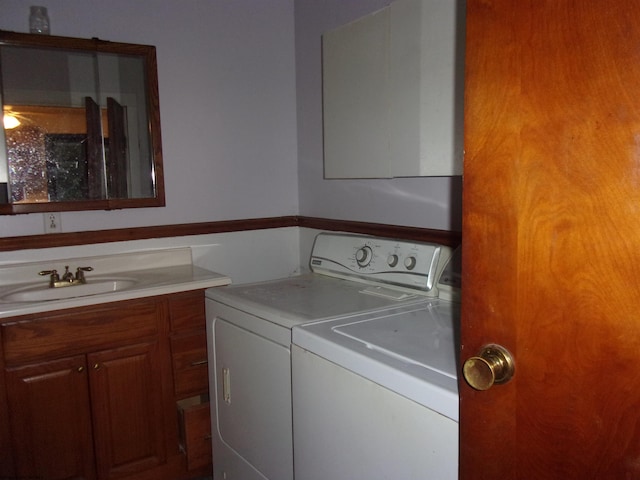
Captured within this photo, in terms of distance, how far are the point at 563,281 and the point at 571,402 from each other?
16cm

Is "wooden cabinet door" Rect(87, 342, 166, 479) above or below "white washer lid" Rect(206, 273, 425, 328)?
below

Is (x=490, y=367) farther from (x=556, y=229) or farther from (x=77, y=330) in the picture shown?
(x=77, y=330)

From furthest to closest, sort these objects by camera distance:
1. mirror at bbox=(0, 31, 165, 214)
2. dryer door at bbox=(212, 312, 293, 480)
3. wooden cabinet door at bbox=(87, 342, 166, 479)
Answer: mirror at bbox=(0, 31, 165, 214) → wooden cabinet door at bbox=(87, 342, 166, 479) → dryer door at bbox=(212, 312, 293, 480)

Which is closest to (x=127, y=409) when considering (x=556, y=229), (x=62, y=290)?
(x=62, y=290)

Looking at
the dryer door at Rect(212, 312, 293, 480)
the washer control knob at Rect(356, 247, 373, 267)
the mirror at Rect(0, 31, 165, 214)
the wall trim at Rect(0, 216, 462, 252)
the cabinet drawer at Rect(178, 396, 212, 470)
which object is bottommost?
the cabinet drawer at Rect(178, 396, 212, 470)

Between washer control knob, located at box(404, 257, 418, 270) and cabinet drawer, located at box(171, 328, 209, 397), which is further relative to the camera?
cabinet drawer, located at box(171, 328, 209, 397)

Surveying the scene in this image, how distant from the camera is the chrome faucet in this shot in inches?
80.6

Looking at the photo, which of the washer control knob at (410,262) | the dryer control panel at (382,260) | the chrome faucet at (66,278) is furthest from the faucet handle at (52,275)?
the washer control knob at (410,262)

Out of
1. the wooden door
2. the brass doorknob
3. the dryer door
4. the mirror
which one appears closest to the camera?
the wooden door

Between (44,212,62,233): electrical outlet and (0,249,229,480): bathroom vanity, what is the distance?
0.15 m

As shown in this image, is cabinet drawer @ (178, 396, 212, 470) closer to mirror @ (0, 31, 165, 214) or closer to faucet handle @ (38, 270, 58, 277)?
faucet handle @ (38, 270, 58, 277)

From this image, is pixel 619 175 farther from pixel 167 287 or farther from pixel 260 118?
pixel 260 118

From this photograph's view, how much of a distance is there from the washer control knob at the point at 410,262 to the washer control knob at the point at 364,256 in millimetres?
185

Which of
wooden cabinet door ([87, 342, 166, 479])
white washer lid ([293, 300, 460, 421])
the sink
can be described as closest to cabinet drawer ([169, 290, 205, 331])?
wooden cabinet door ([87, 342, 166, 479])
